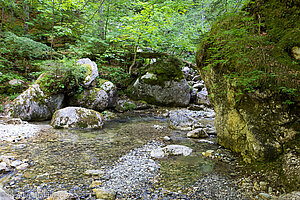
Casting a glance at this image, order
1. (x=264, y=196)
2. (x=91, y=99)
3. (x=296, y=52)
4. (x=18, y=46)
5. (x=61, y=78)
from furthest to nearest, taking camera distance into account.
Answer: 1. (x=18, y=46)
2. (x=91, y=99)
3. (x=61, y=78)
4. (x=296, y=52)
5. (x=264, y=196)

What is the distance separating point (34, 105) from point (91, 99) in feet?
8.77

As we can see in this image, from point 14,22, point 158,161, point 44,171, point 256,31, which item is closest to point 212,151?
point 158,161

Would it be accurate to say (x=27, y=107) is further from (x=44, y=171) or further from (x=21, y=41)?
(x=44, y=171)

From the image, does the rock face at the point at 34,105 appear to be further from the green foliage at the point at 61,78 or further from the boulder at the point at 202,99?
the boulder at the point at 202,99

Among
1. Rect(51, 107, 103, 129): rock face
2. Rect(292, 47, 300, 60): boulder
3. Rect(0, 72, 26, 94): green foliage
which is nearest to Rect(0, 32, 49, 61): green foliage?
Rect(0, 72, 26, 94): green foliage

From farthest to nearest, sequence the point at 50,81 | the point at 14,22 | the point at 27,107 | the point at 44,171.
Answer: the point at 14,22, the point at 50,81, the point at 27,107, the point at 44,171

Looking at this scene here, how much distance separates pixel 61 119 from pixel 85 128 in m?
1.04

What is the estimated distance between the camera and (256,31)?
3312 mm

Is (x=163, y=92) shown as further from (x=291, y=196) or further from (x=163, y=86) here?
(x=291, y=196)

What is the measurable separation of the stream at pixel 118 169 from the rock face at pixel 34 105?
2343 mm

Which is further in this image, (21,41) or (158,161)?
(21,41)

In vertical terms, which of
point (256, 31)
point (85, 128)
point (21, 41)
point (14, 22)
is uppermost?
point (14, 22)

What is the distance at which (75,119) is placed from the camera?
673 cm

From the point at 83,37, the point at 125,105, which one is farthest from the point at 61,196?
the point at 83,37
